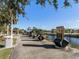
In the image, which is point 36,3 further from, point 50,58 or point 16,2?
point 50,58

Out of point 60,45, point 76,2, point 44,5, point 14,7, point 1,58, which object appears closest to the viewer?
point 76,2

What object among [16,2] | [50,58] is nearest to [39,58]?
[50,58]

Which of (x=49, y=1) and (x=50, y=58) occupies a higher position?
(x=49, y=1)

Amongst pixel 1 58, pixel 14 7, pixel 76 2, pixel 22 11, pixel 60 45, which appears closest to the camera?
pixel 76 2

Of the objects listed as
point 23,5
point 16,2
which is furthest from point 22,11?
point 16,2

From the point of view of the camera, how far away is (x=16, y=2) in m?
7.87

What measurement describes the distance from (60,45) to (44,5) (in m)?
20.2

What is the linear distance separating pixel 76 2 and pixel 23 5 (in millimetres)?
2402

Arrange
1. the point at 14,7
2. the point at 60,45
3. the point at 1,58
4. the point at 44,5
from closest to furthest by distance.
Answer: the point at 44,5 → the point at 14,7 → the point at 1,58 → the point at 60,45

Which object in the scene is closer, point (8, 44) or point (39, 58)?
point (39, 58)

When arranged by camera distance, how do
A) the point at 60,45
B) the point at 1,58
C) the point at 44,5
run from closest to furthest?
the point at 44,5 → the point at 1,58 → the point at 60,45

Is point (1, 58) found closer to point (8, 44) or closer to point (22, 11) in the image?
point (22, 11)

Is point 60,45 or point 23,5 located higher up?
point 23,5

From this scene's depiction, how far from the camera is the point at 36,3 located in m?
7.41
